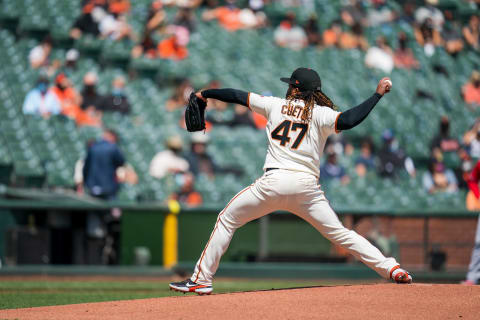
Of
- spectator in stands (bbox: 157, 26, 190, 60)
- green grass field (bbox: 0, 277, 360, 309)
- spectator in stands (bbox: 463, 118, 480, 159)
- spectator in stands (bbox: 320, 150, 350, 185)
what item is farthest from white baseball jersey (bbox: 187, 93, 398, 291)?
spectator in stands (bbox: 463, 118, 480, 159)

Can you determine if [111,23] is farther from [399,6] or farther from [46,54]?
[399,6]

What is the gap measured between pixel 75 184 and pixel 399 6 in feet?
29.4

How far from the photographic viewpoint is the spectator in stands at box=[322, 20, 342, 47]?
632 inches

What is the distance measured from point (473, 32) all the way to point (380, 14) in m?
2.44

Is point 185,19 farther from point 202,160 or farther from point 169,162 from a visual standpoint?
point 169,162

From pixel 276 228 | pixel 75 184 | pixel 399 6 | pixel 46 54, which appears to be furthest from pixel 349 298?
pixel 399 6

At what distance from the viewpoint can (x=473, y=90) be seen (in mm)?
16594

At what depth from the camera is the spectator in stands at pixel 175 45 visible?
47.8 feet

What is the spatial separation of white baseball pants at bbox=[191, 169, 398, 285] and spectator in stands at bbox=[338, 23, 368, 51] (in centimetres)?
1131

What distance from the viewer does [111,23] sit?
14.7m

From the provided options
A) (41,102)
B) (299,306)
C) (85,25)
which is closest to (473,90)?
(85,25)

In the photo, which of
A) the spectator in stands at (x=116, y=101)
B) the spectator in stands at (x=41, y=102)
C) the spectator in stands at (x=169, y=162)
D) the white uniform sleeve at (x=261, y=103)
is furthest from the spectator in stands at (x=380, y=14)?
the white uniform sleeve at (x=261, y=103)

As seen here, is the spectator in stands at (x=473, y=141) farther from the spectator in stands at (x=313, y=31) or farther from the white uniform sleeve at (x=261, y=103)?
the white uniform sleeve at (x=261, y=103)

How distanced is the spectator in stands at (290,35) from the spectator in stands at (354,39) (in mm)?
790
